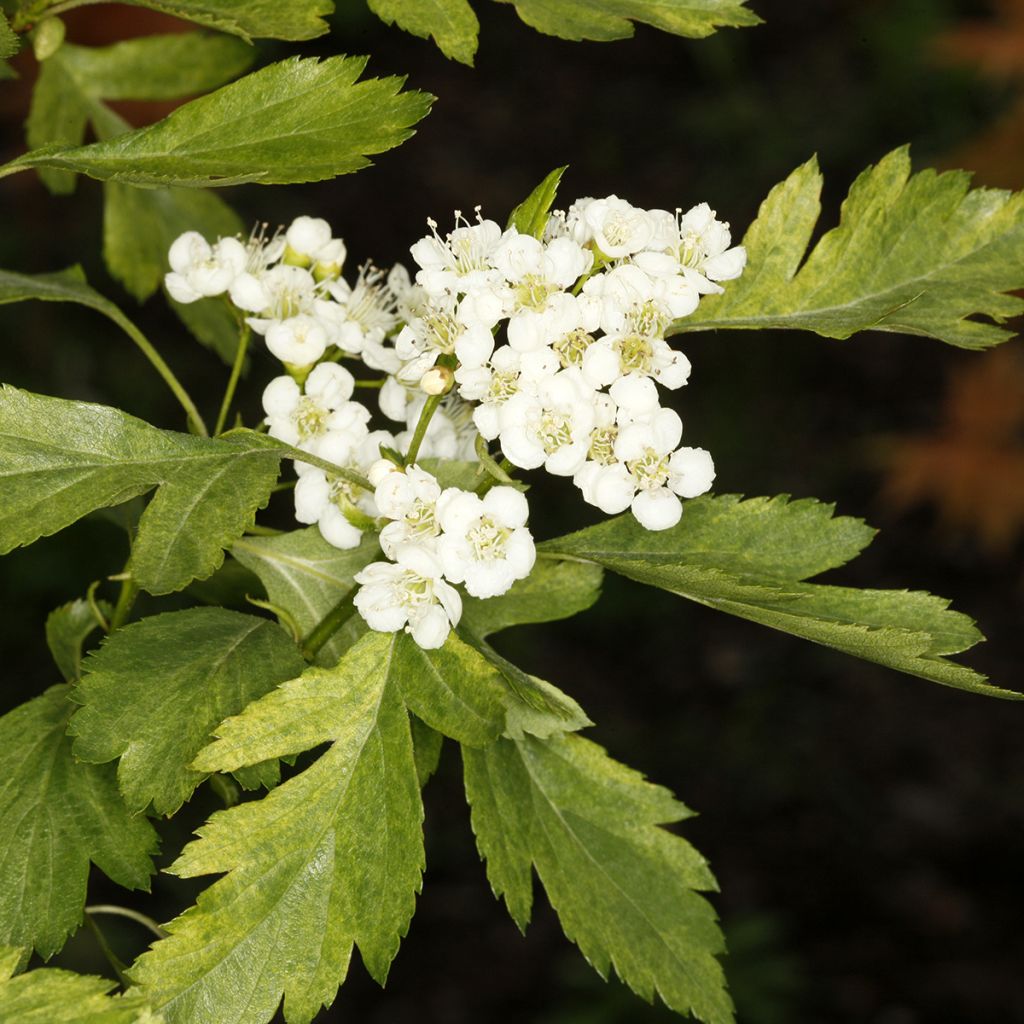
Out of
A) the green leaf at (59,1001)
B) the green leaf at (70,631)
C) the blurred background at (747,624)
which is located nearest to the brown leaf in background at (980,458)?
the blurred background at (747,624)

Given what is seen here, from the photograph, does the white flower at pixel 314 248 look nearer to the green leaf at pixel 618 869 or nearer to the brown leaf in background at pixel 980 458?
the green leaf at pixel 618 869

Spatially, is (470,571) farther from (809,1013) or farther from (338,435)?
(809,1013)

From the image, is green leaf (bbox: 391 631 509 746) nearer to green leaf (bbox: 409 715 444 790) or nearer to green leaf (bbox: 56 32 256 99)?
green leaf (bbox: 409 715 444 790)

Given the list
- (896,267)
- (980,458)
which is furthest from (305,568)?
(980,458)

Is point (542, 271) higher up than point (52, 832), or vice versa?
point (542, 271)

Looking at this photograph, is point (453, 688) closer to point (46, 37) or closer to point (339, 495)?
point (339, 495)

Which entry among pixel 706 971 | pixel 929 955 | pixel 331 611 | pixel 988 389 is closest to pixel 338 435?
pixel 331 611

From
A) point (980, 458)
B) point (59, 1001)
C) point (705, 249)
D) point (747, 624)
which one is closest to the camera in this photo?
point (59, 1001)
